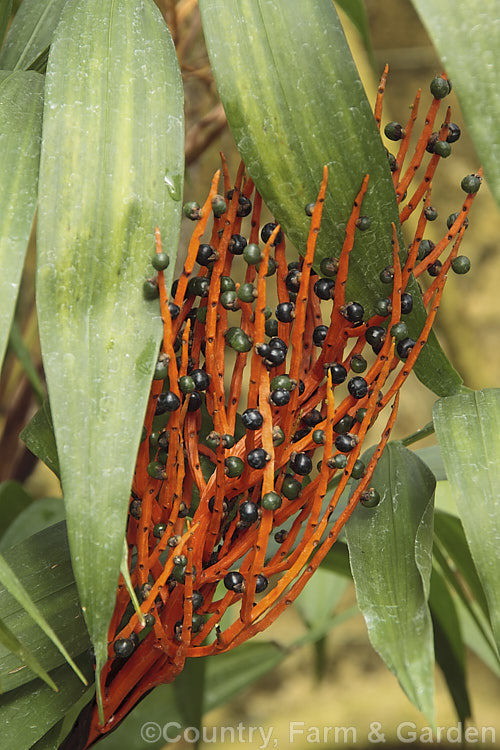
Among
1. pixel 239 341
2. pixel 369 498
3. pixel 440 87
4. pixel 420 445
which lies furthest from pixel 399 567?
pixel 420 445

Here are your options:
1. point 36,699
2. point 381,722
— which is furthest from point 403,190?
point 381,722

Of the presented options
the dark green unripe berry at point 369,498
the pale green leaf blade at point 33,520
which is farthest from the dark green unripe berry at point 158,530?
the pale green leaf blade at point 33,520

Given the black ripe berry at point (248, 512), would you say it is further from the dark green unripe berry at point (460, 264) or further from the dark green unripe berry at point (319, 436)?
the dark green unripe berry at point (460, 264)

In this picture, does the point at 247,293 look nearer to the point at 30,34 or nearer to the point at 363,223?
the point at 363,223

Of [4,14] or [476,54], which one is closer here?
[476,54]

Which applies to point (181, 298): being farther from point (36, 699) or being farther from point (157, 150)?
point (36, 699)

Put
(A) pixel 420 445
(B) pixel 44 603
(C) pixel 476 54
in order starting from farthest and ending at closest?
1. (A) pixel 420 445
2. (B) pixel 44 603
3. (C) pixel 476 54
